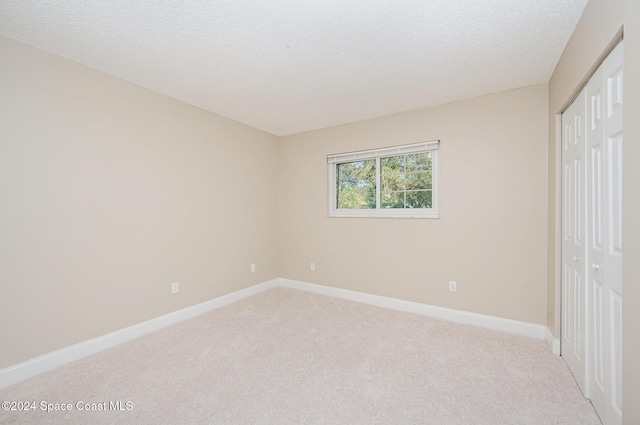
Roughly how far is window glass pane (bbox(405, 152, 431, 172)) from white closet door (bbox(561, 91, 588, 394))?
1238 millimetres

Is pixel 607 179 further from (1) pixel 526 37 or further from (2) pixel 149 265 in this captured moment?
(2) pixel 149 265

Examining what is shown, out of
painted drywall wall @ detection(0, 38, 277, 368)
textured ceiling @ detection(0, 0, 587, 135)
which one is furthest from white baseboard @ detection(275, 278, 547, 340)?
textured ceiling @ detection(0, 0, 587, 135)

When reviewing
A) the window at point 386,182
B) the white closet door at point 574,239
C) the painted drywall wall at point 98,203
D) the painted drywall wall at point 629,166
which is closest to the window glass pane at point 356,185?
the window at point 386,182

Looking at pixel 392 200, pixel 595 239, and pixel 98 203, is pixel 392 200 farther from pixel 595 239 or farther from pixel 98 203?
pixel 98 203

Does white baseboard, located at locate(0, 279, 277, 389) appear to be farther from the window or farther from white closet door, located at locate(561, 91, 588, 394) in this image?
white closet door, located at locate(561, 91, 588, 394)

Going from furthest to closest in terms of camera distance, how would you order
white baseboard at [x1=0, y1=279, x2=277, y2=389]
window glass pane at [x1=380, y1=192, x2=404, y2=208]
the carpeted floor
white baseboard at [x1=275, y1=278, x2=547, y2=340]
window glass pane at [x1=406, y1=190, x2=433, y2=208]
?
window glass pane at [x1=380, y1=192, x2=404, y2=208] → window glass pane at [x1=406, y1=190, x2=433, y2=208] → white baseboard at [x1=275, y1=278, x2=547, y2=340] → white baseboard at [x1=0, y1=279, x2=277, y2=389] → the carpeted floor

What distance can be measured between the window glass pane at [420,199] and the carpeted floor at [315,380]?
1.37 m

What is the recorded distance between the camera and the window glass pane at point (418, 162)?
127 inches

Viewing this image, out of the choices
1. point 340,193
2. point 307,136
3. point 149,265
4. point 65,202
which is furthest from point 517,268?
point 65,202

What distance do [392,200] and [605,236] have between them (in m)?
2.14

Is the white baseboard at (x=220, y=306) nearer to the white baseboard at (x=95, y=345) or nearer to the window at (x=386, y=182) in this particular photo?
the white baseboard at (x=95, y=345)

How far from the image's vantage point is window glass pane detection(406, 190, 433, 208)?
3.20 m

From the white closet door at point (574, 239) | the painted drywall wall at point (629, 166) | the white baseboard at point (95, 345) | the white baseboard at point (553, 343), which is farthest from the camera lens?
the white baseboard at point (553, 343)

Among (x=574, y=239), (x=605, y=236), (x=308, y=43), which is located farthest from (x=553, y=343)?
(x=308, y=43)
